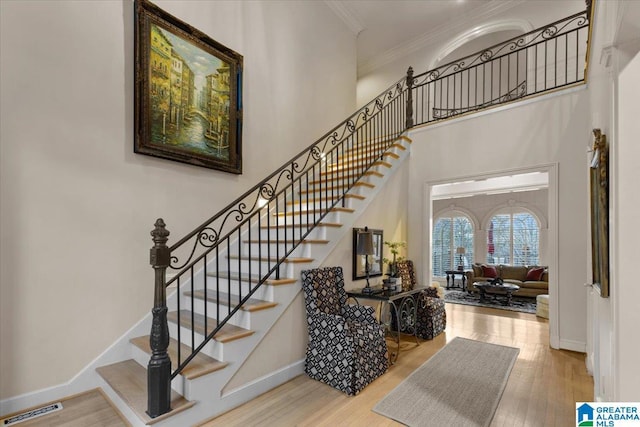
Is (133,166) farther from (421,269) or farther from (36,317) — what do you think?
(421,269)

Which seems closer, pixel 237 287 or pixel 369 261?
pixel 237 287

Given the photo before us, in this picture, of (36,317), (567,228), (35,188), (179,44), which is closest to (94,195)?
(35,188)

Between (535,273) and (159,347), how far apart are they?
29.2 ft

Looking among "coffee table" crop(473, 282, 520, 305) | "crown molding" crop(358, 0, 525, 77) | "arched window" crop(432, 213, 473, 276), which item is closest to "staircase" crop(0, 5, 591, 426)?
"crown molding" crop(358, 0, 525, 77)

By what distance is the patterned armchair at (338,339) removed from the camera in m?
2.81

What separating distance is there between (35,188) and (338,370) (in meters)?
3.02

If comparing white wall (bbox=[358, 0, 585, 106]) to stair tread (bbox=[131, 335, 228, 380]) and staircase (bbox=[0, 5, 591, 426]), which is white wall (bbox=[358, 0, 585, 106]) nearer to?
staircase (bbox=[0, 5, 591, 426])

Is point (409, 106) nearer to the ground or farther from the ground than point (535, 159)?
farther from the ground

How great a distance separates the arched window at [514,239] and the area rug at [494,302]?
198 centimetres

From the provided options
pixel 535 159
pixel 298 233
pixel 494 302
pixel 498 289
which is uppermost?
pixel 535 159

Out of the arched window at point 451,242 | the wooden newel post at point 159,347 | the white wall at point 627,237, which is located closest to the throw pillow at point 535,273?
the arched window at point 451,242

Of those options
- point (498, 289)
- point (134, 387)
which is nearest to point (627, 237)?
point (134, 387)

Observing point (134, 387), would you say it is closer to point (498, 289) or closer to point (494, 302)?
point (498, 289)

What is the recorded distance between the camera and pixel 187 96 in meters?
3.55
